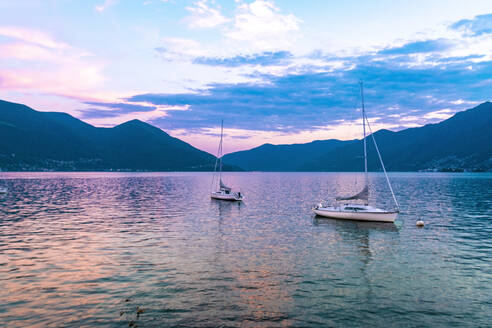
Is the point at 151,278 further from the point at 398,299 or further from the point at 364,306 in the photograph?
the point at 398,299

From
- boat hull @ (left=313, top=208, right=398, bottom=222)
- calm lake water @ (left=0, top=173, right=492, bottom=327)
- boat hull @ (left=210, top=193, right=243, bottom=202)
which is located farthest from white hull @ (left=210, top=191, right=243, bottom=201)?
calm lake water @ (left=0, top=173, right=492, bottom=327)

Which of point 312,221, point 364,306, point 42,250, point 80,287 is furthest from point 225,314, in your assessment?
point 312,221

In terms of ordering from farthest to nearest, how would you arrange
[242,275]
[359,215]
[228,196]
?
Result: [228,196]
[359,215]
[242,275]

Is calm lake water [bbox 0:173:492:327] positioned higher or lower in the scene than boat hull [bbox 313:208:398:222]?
lower

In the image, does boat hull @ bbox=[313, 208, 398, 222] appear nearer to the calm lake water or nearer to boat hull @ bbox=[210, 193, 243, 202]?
the calm lake water

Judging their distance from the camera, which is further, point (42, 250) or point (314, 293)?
point (42, 250)

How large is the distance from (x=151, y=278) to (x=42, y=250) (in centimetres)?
1397

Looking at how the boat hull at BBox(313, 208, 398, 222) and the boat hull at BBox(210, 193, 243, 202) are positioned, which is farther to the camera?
the boat hull at BBox(210, 193, 243, 202)

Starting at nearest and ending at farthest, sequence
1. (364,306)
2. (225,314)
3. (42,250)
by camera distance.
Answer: (225,314)
(364,306)
(42,250)

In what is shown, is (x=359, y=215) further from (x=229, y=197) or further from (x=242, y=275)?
(x=229, y=197)

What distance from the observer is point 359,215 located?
160ft

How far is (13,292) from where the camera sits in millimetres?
19172

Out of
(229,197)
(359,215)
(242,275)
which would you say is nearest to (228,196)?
(229,197)

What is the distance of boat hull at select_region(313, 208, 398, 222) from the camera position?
46.8m
